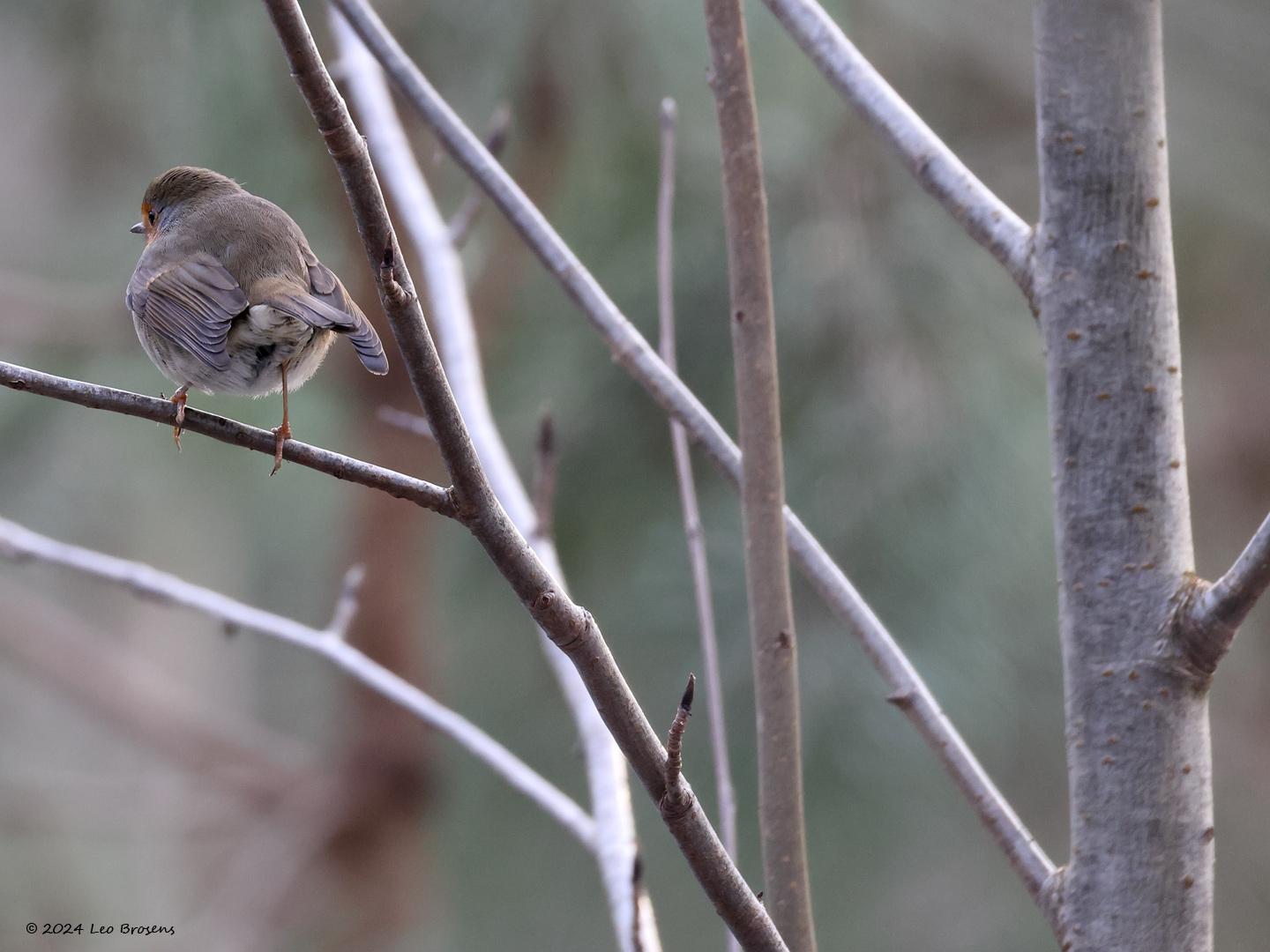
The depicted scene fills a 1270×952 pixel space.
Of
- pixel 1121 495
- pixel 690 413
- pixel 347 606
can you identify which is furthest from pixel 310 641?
pixel 1121 495

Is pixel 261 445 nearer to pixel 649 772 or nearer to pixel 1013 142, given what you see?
pixel 649 772

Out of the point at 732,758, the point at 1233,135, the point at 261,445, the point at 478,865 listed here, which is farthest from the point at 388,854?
the point at 261,445

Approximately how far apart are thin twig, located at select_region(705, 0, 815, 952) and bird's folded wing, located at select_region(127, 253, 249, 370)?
0.49 m

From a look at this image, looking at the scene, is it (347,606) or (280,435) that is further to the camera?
(347,606)

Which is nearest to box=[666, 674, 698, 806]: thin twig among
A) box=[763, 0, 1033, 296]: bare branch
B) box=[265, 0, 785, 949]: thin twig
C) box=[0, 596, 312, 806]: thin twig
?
box=[265, 0, 785, 949]: thin twig

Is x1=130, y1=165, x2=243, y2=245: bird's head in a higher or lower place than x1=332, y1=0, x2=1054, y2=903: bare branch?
higher

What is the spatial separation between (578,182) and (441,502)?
267cm

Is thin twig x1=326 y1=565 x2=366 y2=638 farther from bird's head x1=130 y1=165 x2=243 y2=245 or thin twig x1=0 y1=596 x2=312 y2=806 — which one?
thin twig x1=0 y1=596 x2=312 y2=806

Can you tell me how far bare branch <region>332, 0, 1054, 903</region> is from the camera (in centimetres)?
87

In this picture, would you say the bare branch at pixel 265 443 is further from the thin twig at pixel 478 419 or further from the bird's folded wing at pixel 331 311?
the thin twig at pixel 478 419

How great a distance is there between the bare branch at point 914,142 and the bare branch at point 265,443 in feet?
1.44

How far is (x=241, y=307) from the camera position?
1.15 metres

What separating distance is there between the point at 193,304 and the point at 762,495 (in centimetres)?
61

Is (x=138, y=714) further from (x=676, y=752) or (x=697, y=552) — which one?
(x=676, y=752)
